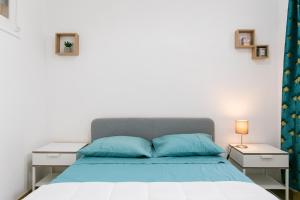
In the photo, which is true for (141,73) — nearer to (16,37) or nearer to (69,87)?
(69,87)

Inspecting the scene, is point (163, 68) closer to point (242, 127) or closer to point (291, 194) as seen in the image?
point (242, 127)

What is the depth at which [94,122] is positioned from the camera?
9.80 feet

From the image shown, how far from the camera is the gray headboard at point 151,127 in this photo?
9.66ft

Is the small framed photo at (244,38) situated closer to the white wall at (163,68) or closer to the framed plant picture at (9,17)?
the white wall at (163,68)

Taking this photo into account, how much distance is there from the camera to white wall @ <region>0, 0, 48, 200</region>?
89.8 inches

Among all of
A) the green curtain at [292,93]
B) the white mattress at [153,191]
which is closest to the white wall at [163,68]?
the green curtain at [292,93]

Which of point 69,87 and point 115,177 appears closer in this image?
point 115,177

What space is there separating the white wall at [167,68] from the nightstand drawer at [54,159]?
494 millimetres

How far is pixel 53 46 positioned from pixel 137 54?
1051 millimetres

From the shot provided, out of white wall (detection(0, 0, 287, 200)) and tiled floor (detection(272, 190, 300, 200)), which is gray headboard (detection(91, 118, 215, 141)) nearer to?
white wall (detection(0, 0, 287, 200))

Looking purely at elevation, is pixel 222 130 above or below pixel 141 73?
below

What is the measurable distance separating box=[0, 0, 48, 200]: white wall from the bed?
67cm

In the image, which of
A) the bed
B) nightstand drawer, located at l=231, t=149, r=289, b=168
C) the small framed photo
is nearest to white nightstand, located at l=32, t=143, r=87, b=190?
the bed

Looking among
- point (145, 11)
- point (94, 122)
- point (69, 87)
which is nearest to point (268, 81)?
point (145, 11)
